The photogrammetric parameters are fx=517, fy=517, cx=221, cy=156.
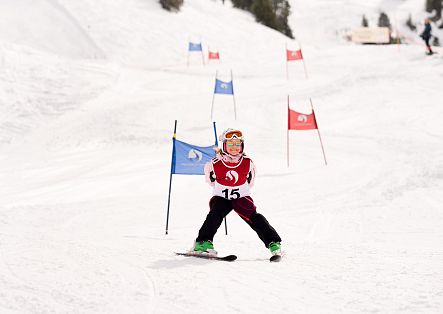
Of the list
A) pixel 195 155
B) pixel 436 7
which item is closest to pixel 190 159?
pixel 195 155

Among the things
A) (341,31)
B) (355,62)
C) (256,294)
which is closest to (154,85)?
(355,62)

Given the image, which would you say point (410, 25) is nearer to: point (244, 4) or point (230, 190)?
point (244, 4)

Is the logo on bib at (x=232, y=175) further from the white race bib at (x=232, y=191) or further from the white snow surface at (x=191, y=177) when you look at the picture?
the white snow surface at (x=191, y=177)

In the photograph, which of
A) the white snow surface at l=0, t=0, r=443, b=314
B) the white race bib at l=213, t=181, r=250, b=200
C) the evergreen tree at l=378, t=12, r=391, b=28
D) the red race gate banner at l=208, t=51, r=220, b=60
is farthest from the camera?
the evergreen tree at l=378, t=12, r=391, b=28

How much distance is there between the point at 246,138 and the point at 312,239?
337 inches

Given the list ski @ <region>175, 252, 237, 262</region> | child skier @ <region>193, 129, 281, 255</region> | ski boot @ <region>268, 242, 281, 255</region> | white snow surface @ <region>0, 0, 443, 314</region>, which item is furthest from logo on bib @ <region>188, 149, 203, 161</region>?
ski boot @ <region>268, 242, 281, 255</region>

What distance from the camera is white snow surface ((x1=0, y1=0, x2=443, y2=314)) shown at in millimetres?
4875

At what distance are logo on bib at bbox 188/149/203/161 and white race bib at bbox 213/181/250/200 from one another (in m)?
1.78

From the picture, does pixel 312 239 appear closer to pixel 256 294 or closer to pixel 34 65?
pixel 256 294

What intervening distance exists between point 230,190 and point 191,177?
640 centimetres

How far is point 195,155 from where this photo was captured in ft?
26.5

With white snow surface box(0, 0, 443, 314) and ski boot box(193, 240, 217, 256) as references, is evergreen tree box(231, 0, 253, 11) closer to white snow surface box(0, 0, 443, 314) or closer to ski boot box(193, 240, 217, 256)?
white snow surface box(0, 0, 443, 314)

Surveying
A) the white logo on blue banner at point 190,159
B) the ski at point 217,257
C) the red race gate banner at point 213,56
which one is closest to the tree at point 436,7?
the red race gate banner at point 213,56

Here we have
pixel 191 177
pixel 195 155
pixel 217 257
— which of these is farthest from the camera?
pixel 191 177
